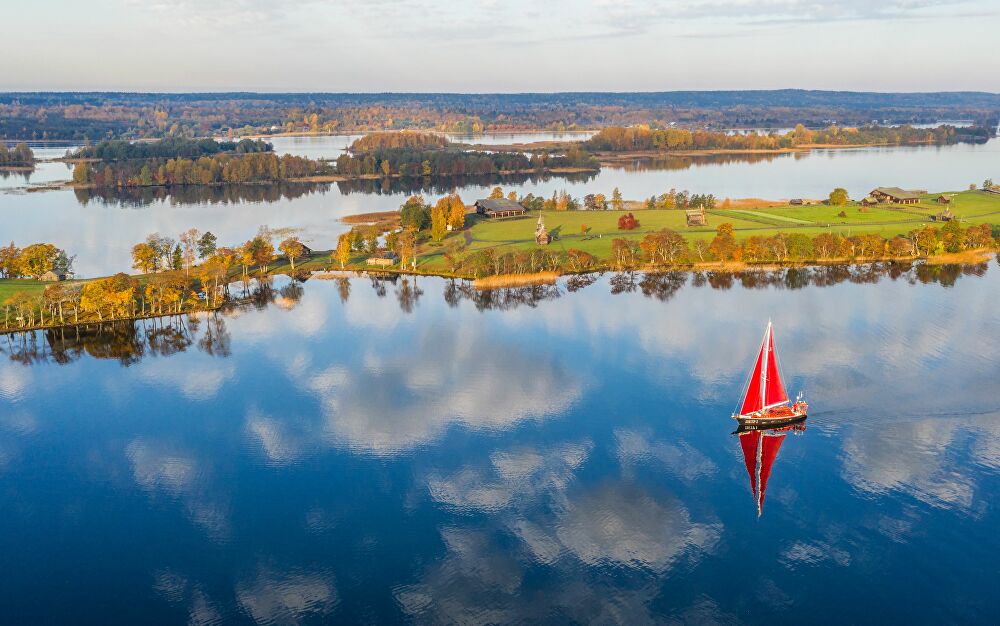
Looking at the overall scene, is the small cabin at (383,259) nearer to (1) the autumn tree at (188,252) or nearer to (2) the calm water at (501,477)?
(1) the autumn tree at (188,252)

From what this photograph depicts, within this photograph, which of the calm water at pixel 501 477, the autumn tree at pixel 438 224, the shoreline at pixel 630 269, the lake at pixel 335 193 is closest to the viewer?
the calm water at pixel 501 477

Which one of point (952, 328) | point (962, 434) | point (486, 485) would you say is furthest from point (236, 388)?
point (952, 328)

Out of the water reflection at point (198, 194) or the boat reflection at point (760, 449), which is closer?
the boat reflection at point (760, 449)

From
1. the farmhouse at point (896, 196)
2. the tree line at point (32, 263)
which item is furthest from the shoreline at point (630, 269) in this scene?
the farmhouse at point (896, 196)

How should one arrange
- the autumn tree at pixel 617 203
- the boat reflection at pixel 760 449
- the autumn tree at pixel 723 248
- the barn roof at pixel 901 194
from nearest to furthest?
the boat reflection at pixel 760 449, the autumn tree at pixel 723 248, the barn roof at pixel 901 194, the autumn tree at pixel 617 203

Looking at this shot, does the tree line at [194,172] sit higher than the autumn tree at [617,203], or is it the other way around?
the tree line at [194,172]

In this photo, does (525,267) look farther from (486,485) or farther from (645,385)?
(486,485)
